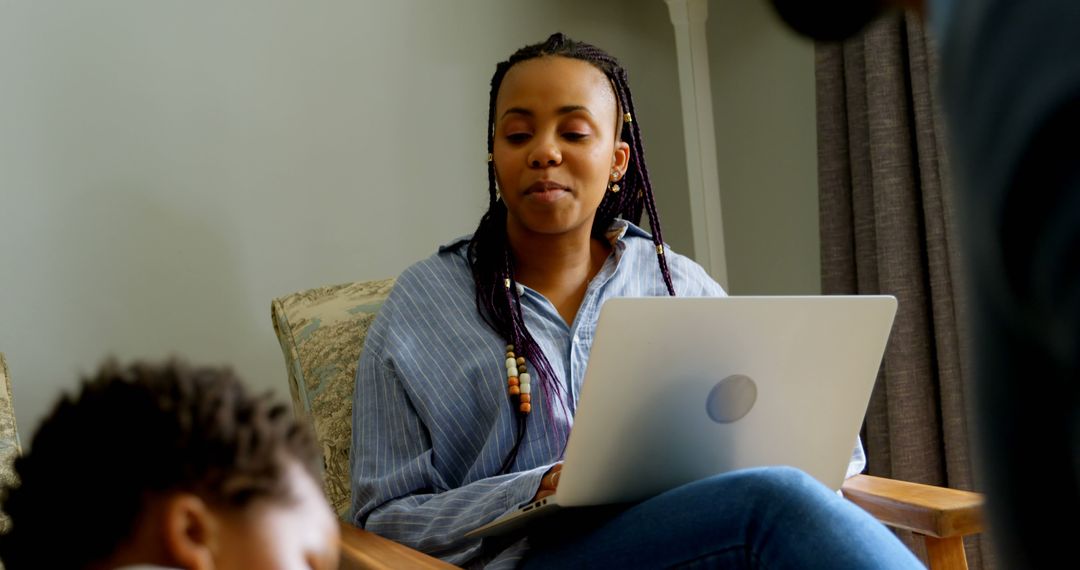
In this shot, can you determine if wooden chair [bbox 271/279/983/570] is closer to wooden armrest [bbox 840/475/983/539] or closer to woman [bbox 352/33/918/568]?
wooden armrest [bbox 840/475/983/539]

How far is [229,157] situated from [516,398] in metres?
0.81

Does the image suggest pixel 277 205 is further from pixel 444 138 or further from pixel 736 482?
pixel 736 482

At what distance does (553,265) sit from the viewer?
141 cm

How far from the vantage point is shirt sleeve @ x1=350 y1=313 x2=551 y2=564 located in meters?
1.12

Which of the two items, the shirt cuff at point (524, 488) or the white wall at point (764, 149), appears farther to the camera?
the white wall at point (764, 149)

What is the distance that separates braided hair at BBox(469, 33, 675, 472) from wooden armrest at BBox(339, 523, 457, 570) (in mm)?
195

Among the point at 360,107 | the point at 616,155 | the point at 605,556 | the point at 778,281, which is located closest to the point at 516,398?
the point at 605,556

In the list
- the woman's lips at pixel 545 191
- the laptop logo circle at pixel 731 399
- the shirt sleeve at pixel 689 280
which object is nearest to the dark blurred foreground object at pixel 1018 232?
the laptop logo circle at pixel 731 399

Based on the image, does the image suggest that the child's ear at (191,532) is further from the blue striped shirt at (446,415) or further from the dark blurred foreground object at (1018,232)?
the blue striped shirt at (446,415)

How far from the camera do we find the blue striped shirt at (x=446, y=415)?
1.15 m

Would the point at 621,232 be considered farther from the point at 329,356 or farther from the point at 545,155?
the point at 329,356

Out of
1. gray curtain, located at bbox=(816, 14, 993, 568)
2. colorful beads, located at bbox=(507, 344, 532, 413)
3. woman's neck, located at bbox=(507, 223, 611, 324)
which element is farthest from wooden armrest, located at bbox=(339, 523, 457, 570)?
gray curtain, located at bbox=(816, 14, 993, 568)

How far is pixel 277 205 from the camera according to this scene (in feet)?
5.93

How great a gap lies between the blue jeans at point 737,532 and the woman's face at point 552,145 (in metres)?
0.44
